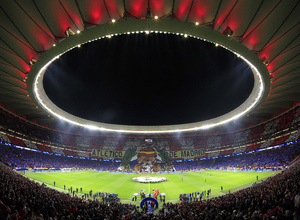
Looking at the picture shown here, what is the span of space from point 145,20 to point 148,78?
2419 cm

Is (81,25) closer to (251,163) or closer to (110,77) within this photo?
(110,77)

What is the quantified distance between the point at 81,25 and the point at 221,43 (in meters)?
15.2

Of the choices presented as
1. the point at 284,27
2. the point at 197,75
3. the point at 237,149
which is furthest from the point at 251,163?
the point at 284,27

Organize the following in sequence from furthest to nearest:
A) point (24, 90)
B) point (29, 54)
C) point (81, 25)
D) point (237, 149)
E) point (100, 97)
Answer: point (237, 149), point (100, 97), point (24, 90), point (29, 54), point (81, 25)

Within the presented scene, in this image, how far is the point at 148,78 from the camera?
4081cm

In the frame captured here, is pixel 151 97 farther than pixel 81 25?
Yes

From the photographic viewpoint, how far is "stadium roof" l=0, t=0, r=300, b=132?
50.0 ft

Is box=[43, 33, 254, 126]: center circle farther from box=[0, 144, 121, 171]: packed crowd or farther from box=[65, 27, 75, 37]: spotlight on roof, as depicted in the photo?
box=[0, 144, 121, 171]: packed crowd

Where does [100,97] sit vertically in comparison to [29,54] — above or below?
above

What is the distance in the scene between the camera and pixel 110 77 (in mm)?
38719

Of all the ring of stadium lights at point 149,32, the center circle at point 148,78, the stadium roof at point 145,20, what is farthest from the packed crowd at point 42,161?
the stadium roof at point 145,20

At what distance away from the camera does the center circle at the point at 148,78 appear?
29.9m

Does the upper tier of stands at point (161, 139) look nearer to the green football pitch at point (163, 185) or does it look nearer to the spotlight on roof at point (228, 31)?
the green football pitch at point (163, 185)

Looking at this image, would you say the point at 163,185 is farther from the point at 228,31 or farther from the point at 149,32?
the point at 228,31
